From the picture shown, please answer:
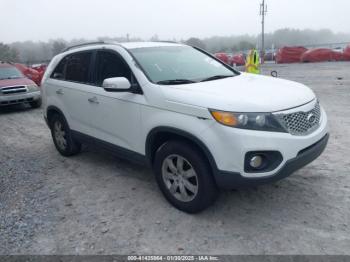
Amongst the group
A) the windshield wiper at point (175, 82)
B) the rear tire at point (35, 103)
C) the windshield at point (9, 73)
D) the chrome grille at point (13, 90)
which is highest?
the windshield wiper at point (175, 82)

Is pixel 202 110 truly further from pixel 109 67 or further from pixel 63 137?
pixel 63 137

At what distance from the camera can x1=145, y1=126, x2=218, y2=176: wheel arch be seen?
129 inches

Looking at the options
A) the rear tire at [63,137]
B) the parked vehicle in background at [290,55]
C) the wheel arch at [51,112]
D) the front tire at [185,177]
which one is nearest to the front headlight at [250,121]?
the front tire at [185,177]

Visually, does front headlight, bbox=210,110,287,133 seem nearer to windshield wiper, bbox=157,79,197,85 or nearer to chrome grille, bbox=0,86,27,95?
windshield wiper, bbox=157,79,197,85

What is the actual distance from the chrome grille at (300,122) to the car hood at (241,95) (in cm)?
10

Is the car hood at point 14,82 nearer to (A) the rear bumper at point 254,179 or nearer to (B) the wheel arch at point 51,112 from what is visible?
(B) the wheel arch at point 51,112

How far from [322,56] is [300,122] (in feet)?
92.0

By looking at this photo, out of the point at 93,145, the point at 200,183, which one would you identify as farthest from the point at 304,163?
the point at 93,145

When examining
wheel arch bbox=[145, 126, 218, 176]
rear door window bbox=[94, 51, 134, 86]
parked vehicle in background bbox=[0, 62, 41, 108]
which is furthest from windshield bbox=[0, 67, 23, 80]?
wheel arch bbox=[145, 126, 218, 176]

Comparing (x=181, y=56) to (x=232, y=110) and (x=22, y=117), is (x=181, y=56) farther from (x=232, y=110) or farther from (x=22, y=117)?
(x=22, y=117)

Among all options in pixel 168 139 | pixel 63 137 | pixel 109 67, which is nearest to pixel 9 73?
pixel 63 137

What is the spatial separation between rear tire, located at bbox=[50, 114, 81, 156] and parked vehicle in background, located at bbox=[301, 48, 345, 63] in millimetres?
27159

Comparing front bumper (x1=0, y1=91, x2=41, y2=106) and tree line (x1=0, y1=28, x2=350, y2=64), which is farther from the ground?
tree line (x1=0, y1=28, x2=350, y2=64)

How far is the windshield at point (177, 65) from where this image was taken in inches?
157
